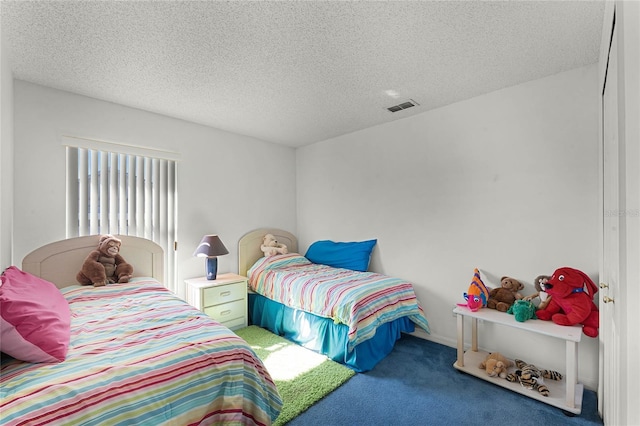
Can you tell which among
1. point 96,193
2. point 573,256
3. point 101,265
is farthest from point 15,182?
point 573,256

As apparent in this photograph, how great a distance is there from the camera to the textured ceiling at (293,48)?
157 cm

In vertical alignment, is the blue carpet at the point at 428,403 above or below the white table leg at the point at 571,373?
below

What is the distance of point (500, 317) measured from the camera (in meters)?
2.22

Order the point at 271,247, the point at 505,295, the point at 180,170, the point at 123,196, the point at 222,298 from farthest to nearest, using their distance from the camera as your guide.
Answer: the point at 271,247 < the point at 180,170 < the point at 222,298 < the point at 123,196 < the point at 505,295

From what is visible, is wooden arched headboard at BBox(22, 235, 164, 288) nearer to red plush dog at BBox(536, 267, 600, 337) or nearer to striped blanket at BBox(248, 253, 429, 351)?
striped blanket at BBox(248, 253, 429, 351)

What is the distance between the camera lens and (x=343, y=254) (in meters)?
3.68

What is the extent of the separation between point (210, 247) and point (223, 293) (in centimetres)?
53

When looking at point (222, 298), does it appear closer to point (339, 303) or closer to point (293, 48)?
point (339, 303)

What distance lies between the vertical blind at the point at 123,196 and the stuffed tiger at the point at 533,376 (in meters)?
3.38

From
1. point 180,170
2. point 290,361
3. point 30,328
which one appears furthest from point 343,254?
point 30,328

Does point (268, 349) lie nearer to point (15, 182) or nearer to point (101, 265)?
point (101, 265)

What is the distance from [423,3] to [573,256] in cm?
215

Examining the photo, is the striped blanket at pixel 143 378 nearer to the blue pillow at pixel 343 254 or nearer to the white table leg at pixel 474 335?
the white table leg at pixel 474 335

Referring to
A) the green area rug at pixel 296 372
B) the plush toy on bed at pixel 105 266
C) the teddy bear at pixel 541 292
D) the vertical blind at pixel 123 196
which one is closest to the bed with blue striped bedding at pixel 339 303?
the green area rug at pixel 296 372
